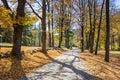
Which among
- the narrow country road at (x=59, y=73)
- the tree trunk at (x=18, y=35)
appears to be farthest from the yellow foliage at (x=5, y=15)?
the narrow country road at (x=59, y=73)

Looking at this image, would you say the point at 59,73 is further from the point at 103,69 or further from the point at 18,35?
the point at 18,35

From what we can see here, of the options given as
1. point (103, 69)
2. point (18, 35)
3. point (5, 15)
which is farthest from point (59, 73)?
point (5, 15)

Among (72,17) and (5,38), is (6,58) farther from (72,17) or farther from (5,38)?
(5,38)

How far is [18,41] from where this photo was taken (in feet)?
54.7

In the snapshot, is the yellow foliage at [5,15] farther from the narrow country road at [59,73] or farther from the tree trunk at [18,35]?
the narrow country road at [59,73]

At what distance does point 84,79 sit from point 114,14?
35.5 meters

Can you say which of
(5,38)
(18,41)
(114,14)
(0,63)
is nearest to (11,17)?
(18,41)

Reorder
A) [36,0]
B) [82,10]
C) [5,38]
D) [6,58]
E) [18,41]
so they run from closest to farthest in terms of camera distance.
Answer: [6,58]
[18,41]
[36,0]
[82,10]
[5,38]

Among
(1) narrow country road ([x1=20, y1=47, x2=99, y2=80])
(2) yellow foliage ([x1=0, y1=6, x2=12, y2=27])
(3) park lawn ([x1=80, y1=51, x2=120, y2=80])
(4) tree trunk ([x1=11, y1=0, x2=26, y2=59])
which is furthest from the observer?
(4) tree trunk ([x1=11, y1=0, x2=26, y2=59])

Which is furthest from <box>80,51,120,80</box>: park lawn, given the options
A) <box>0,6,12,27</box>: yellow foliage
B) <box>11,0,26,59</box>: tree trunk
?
<box>0,6,12,27</box>: yellow foliage

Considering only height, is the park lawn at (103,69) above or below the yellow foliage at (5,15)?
below

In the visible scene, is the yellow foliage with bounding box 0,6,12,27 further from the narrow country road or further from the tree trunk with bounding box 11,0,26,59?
the narrow country road

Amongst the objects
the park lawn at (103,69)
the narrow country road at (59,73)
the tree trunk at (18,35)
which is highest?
the tree trunk at (18,35)

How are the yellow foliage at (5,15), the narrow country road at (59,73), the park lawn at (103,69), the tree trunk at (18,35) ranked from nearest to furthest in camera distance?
the narrow country road at (59,73)
the park lawn at (103,69)
the yellow foliage at (5,15)
the tree trunk at (18,35)
